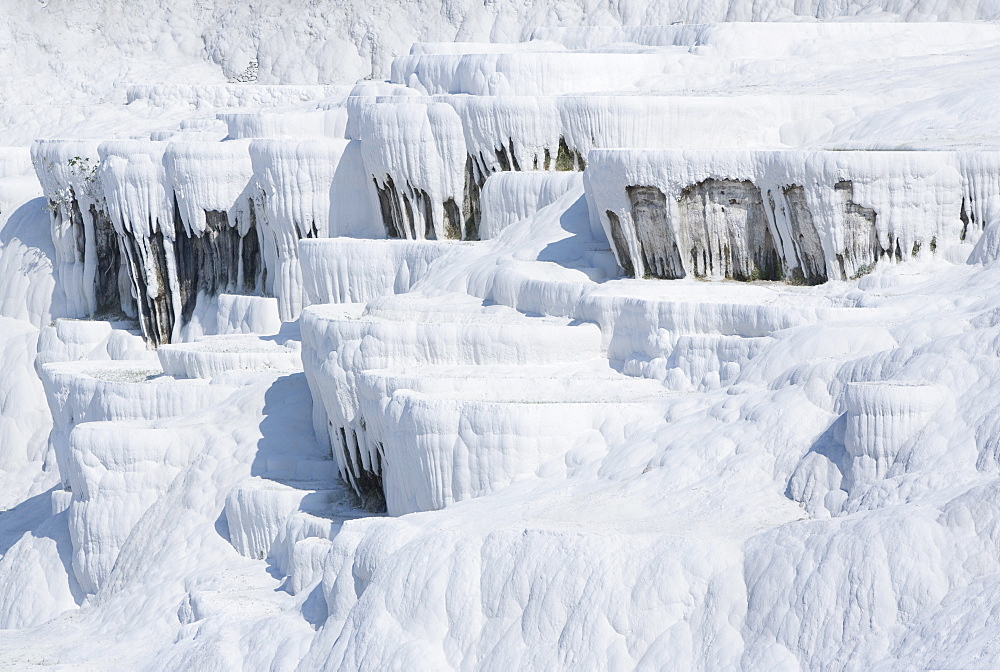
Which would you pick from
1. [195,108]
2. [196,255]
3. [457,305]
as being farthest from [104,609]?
[195,108]

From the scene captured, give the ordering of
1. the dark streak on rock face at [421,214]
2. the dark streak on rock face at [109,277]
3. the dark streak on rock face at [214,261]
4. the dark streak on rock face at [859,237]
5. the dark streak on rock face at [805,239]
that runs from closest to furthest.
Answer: the dark streak on rock face at [859,237] → the dark streak on rock face at [805,239] → the dark streak on rock face at [421,214] → the dark streak on rock face at [214,261] → the dark streak on rock face at [109,277]

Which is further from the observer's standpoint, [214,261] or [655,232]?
[214,261]

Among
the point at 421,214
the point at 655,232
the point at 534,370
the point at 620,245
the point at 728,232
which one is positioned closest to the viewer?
the point at 534,370

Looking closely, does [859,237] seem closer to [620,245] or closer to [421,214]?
[620,245]

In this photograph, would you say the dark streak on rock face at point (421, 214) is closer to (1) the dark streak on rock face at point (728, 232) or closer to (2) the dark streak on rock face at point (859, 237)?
(1) the dark streak on rock face at point (728, 232)

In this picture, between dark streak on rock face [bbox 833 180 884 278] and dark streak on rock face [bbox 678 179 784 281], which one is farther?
dark streak on rock face [bbox 678 179 784 281]

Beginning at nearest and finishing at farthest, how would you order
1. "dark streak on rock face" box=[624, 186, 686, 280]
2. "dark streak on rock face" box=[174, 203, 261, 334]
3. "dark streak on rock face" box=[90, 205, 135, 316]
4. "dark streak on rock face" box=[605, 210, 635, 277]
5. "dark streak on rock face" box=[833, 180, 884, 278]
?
1. "dark streak on rock face" box=[833, 180, 884, 278]
2. "dark streak on rock face" box=[624, 186, 686, 280]
3. "dark streak on rock face" box=[605, 210, 635, 277]
4. "dark streak on rock face" box=[174, 203, 261, 334]
5. "dark streak on rock face" box=[90, 205, 135, 316]

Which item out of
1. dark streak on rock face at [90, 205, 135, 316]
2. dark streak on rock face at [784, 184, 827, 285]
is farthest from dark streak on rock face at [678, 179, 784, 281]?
dark streak on rock face at [90, 205, 135, 316]

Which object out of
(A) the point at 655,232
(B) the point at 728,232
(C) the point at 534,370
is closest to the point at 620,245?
(A) the point at 655,232

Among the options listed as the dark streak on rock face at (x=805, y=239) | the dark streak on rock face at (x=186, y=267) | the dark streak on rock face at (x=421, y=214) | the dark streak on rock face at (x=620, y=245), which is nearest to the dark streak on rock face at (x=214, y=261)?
the dark streak on rock face at (x=186, y=267)

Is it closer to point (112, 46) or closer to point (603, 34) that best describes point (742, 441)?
point (603, 34)

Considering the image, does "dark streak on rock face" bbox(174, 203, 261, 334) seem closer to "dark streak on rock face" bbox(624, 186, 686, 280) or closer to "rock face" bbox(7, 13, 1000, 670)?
"rock face" bbox(7, 13, 1000, 670)
